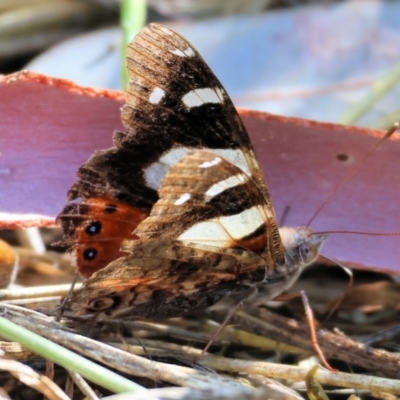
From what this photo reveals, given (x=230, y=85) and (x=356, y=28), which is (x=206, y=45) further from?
(x=356, y=28)

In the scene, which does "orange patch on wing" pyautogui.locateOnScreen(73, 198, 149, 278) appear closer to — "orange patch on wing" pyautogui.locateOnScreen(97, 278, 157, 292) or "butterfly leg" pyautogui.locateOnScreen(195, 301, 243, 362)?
"orange patch on wing" pyautogui.locateOnScreen(97, 278, 157, 292)

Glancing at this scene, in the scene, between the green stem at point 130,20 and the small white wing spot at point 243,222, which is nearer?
the small white wing spot at point 243,222

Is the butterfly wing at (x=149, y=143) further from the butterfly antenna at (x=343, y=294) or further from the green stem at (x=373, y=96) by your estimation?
the green stem at (x=373, y=96)

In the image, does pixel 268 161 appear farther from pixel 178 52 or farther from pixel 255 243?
pixel 178 52

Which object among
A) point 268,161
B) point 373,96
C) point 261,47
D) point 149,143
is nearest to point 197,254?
point 149,143

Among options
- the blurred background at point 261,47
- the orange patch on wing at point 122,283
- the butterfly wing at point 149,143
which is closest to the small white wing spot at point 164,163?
the butterfly wing at point 149,143

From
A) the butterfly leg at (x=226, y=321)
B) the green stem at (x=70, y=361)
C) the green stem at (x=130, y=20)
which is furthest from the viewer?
the green stem at (x=130, y=20)

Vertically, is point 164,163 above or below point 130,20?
below
